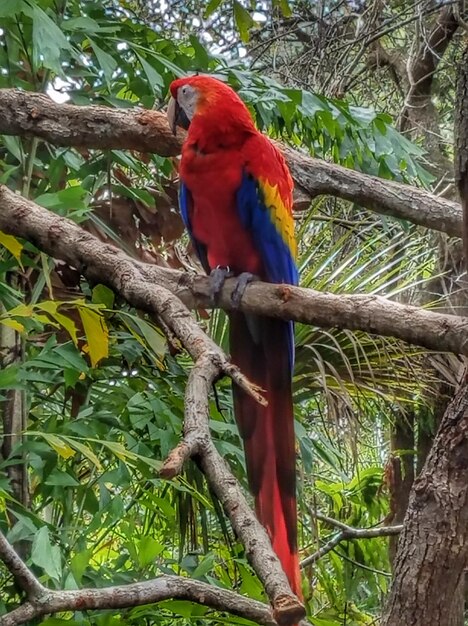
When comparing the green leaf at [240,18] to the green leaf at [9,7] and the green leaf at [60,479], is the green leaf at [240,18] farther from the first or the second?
the green leaf at [60,479]

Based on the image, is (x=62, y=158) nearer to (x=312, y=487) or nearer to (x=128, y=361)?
(x=128, y=361)

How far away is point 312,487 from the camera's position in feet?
5.17

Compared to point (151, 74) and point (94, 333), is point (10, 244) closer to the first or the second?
point (94, 333)

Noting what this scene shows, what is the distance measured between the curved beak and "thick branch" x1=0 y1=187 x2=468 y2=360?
0.29 m

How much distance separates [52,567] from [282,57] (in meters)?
1.94

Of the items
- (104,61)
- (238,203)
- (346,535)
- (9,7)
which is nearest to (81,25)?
(104,61)

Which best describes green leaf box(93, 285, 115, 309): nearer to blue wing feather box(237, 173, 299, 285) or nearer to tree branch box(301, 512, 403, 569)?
blue wing feather box(237, 173, 299, 285)

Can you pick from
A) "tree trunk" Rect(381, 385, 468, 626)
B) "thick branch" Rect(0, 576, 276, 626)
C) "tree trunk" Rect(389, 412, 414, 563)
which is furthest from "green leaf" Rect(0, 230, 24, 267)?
"tree trunk" Rect(389, 412, 414, 563)

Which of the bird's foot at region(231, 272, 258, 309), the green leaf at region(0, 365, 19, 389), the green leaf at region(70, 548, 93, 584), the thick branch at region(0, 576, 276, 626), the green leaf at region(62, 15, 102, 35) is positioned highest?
the green leaf at region(62, 15, 102, 35)

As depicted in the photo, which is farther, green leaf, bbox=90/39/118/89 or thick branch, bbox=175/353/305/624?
green leaf, bbox=90/39/118/89

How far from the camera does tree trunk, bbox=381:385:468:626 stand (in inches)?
40.0

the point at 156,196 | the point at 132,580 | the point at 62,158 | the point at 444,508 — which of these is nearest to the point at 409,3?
the point at 156,196

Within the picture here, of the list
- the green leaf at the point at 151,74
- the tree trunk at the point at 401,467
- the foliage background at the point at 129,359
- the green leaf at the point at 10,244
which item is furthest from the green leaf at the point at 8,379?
the tree trunk at the point at 401,467

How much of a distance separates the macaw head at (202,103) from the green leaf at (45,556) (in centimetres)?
62
